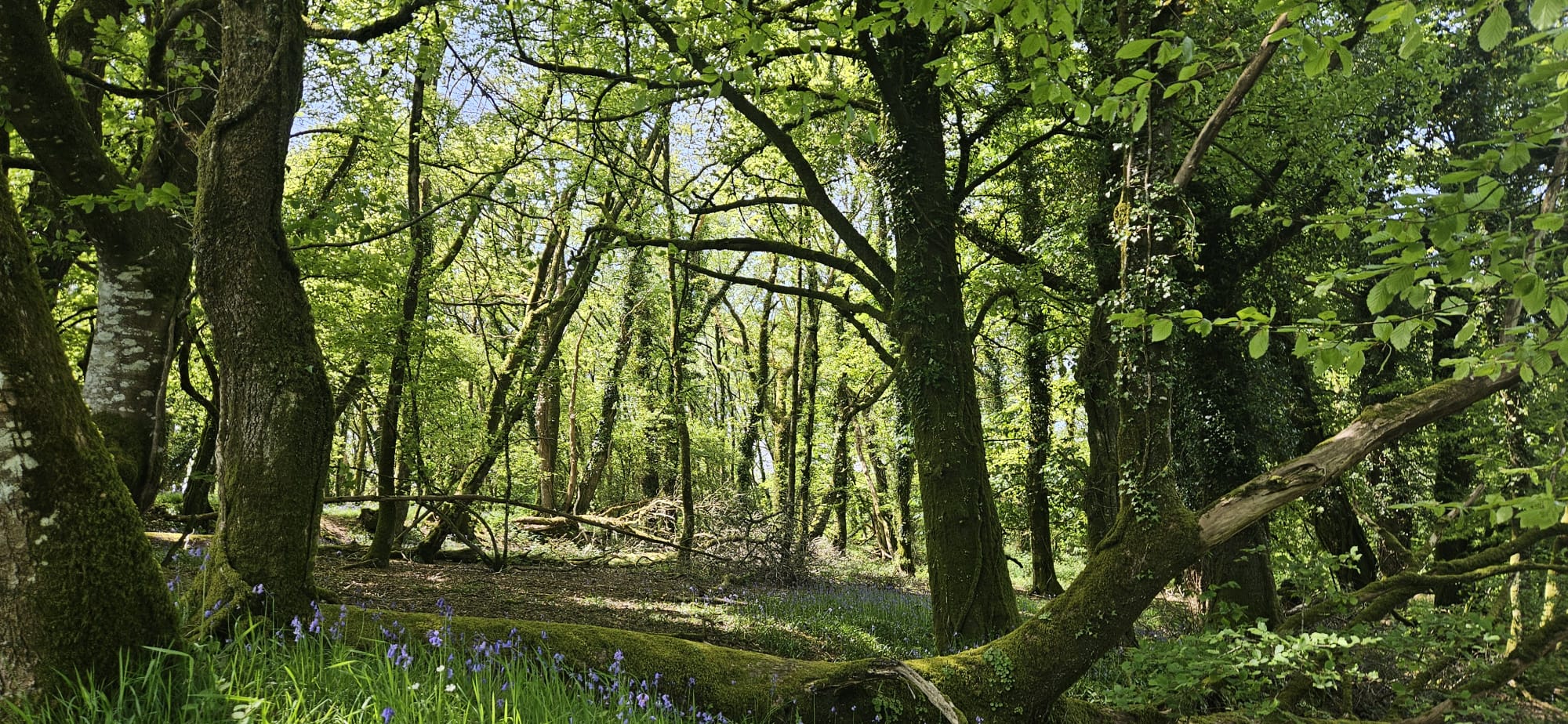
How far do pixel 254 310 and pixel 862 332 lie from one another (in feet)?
28.6

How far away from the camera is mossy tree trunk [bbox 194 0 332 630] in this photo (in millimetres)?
3525

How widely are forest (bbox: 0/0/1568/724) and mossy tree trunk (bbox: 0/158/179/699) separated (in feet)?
0.05

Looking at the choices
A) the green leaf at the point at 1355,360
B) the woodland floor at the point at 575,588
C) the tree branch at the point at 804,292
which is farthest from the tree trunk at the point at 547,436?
the green leaf at the point at 1355,360

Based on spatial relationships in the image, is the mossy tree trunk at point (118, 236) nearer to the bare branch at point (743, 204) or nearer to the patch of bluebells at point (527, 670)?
the patch of bluebells at point (527, 670)

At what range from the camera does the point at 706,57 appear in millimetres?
7699

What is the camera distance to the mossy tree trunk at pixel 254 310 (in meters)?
3.53

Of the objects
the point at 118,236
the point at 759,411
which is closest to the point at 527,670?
the point at 118,236

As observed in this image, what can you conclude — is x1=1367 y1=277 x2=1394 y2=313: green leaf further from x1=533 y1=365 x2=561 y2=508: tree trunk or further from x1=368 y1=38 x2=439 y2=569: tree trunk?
x1=533 y1=365 x2=561 y2=508: tree trunk

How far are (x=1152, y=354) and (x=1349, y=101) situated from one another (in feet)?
21.8

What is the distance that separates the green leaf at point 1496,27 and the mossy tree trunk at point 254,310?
4780mm

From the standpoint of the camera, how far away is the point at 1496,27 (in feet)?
7.07

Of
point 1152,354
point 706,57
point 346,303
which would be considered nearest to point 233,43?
point 706,57

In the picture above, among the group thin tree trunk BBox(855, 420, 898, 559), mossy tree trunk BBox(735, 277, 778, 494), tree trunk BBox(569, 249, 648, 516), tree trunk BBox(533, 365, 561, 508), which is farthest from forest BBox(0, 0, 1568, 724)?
thin tree trunk BBox(855, 420, 898, 559)

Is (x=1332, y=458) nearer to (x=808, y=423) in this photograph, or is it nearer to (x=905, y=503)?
(x=808, y=423)
